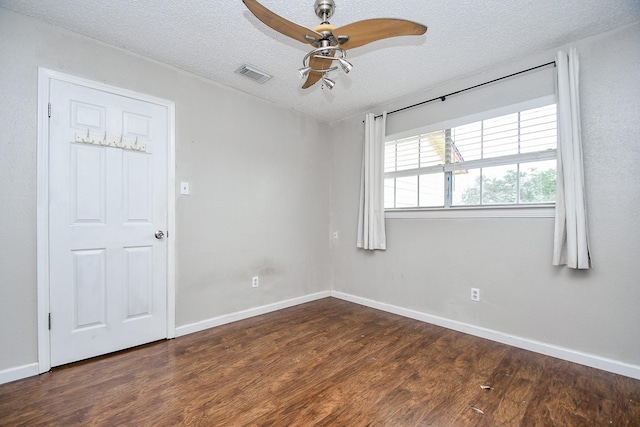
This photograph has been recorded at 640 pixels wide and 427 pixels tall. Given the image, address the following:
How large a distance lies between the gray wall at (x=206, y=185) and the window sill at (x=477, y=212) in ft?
3.96

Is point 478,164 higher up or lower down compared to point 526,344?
higher up

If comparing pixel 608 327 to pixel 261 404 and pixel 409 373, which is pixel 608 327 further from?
pixel 261 404

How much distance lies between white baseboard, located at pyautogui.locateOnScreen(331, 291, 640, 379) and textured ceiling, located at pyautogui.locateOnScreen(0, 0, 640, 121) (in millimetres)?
2453

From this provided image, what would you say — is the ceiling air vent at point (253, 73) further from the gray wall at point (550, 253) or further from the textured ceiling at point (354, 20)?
the gray wall at point (550, 253)

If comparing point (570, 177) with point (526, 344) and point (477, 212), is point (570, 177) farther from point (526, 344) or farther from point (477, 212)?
point (526, 344)

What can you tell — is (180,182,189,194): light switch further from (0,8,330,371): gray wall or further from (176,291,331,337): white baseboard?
(176,291,331,337): white baseboard

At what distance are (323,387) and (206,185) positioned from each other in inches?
84.4

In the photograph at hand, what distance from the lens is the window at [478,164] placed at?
245 centimetres

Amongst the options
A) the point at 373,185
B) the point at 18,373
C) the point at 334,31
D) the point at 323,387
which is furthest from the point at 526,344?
the point at 18,373

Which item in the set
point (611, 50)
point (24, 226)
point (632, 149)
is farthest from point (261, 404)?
point (611, 50)

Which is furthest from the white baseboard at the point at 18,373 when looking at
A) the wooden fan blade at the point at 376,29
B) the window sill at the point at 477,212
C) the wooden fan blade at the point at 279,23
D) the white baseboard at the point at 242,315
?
the window sill at the point at 477,212

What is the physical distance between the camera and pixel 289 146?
3.70 metres

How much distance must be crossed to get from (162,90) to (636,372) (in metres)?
4.35

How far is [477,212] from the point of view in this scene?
2.78 meters
